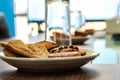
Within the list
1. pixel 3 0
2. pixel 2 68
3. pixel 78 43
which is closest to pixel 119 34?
pixel 78 43

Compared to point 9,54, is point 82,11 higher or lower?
higher

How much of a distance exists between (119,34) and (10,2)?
2584 millimetres

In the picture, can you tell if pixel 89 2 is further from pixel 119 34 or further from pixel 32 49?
pixel 32 49

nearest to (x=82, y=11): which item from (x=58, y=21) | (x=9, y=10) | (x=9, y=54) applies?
(x=9, y=10)

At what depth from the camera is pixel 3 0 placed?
468 cm

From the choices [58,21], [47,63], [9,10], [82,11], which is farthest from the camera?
[9,10]

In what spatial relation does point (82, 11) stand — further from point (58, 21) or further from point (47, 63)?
point (47, 63)

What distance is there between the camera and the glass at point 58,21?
1.43 meters

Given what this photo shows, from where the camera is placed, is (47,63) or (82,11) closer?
(47,63)

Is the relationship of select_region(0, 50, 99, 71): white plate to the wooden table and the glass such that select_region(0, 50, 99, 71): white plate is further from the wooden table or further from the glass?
the glass

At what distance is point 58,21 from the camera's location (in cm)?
156

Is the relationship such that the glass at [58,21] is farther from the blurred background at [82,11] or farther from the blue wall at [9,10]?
the blue wall at [9,10]

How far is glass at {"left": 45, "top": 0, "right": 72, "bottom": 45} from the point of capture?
1.43 meters

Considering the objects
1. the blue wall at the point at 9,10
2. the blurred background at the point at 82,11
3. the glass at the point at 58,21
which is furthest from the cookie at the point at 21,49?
the blue wall at the point at 9,10
